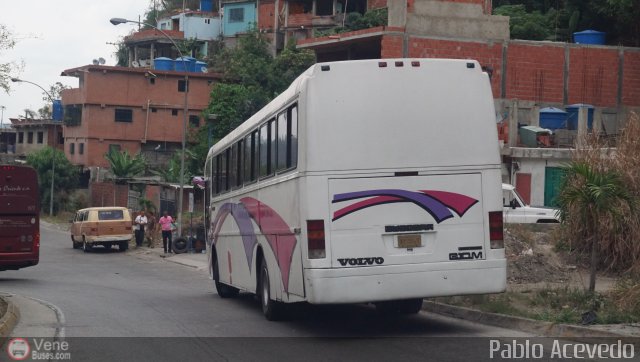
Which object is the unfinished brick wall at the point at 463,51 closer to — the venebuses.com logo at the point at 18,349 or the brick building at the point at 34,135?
the venebuses.com logo at the point at 18,349

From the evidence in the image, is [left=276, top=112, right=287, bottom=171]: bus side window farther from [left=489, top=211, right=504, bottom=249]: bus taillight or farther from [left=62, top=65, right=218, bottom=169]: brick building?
[left=62, top=65, right=218, bottom=169]: brick building

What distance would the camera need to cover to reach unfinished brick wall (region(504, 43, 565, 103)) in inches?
1970

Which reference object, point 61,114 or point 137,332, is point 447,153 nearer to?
point 137,332

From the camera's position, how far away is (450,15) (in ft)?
161

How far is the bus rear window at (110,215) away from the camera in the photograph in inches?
1741

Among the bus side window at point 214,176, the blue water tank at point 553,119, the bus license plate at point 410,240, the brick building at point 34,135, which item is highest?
the brick building at point 34,135

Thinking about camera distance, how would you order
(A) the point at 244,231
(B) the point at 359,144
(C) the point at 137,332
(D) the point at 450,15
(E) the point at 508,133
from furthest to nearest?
(D) the point at 450,15, (E) the point at 508,133, (A) the point at 244,231, (C) the point at 137,332, (B) the point at 359,144

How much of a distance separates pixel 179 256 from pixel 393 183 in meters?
28.7

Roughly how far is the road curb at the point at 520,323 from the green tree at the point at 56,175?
58985mm

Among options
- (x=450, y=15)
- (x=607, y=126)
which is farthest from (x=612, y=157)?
(x=607, y=126)

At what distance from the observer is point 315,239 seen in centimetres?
1208

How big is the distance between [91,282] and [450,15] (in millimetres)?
28262

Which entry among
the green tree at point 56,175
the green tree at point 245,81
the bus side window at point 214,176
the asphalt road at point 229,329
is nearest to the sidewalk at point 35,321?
the asphalt road at point 229,329

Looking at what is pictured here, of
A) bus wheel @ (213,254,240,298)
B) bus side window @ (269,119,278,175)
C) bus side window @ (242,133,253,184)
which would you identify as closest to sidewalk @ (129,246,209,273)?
bus wheel @ (213,254,240,298)
